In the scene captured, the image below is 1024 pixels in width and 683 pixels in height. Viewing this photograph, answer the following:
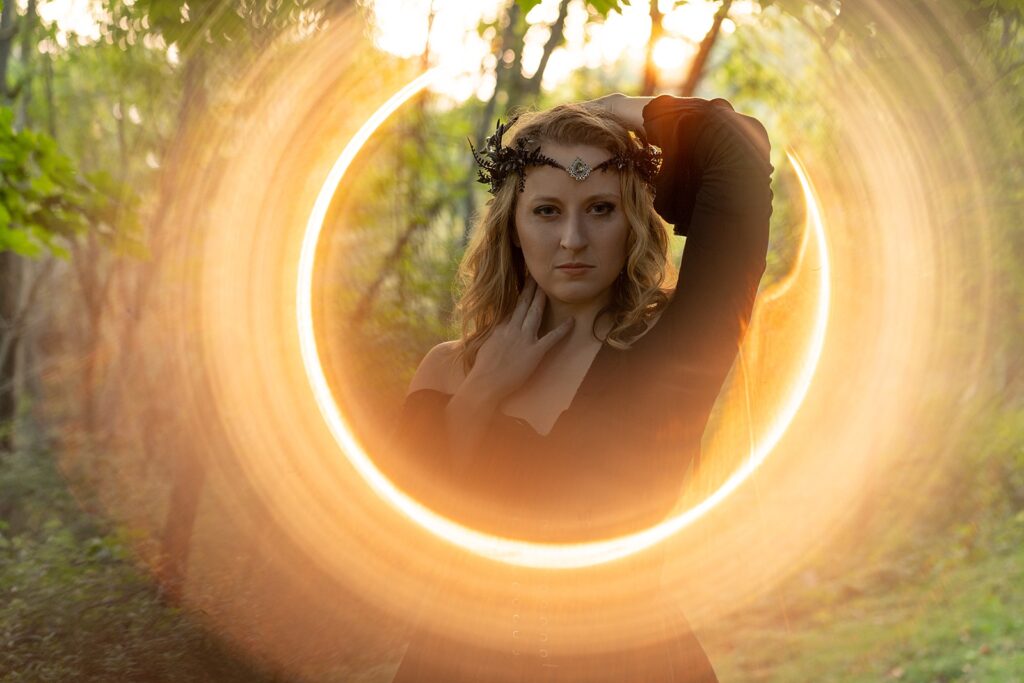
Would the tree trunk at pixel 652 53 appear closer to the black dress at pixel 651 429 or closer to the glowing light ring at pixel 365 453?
the glowing light ring at pixel 365 453

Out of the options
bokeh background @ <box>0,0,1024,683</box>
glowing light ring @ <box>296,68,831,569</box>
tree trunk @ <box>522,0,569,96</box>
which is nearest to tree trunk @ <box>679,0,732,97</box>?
bokeh background @ <box>0,0,1024,683</box>

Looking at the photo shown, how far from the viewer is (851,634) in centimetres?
790

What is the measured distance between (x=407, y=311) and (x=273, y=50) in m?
2.15

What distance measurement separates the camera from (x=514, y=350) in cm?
282

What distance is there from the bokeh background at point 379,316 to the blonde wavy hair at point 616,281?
0.77 metres

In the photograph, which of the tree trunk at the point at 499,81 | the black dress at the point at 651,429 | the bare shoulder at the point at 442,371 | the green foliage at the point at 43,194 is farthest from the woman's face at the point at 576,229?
the tree trunk at the point at 499,81

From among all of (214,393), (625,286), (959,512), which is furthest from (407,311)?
(959,512)

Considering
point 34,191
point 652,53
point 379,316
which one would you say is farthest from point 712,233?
point 379,316

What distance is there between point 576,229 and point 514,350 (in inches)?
15.2

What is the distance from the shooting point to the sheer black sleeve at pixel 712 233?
2.50m

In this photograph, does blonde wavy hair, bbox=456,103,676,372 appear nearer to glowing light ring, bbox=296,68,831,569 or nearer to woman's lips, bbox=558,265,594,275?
woman's lips, bbox=558,265,594,275

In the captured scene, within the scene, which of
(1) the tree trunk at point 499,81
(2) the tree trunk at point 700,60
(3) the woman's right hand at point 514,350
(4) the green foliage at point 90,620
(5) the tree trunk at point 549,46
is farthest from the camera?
(1) the tree trunk at point 499,81

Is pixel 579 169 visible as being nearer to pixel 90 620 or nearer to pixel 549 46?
pixel 90 620

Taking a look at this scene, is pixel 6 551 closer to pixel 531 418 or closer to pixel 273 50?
pixel 273 50
